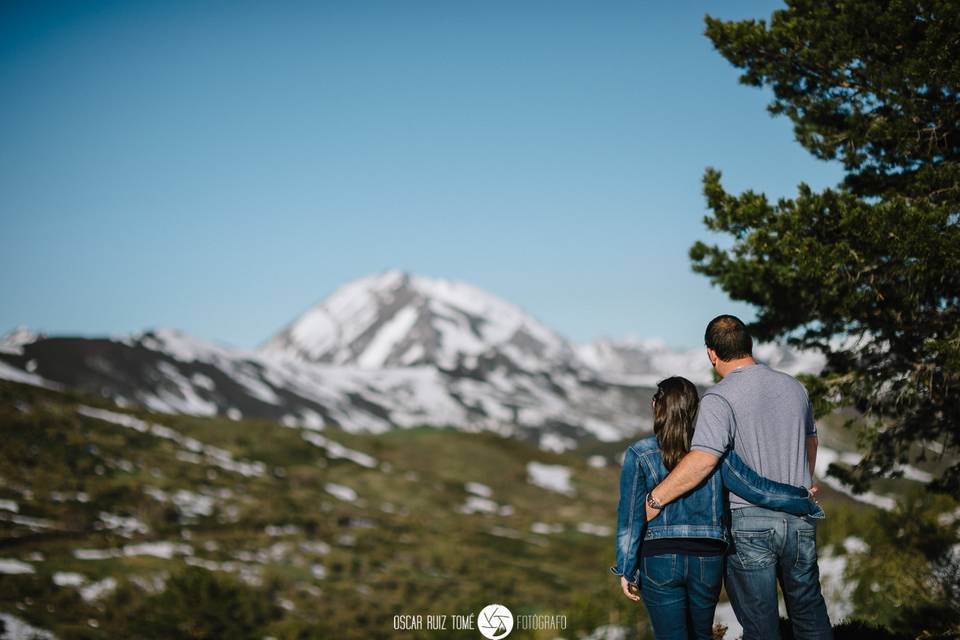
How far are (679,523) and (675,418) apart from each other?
0.75 meters

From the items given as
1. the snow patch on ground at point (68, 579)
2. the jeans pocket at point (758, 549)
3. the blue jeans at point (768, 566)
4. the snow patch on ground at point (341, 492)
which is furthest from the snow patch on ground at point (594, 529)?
the jeans pocket at point (758, 549)

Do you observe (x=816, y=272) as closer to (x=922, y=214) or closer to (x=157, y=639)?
(x=922, y=214)

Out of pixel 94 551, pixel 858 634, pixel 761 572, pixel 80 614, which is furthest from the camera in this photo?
pixel 94 551

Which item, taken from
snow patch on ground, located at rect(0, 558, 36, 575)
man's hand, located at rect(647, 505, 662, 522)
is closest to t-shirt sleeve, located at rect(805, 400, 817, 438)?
man's hand, located at rect(647, 505, 662, 522)

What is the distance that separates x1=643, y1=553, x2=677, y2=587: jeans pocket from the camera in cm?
521

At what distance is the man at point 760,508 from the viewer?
5.33 metres

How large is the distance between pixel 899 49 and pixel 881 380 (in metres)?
Answer: 5.89

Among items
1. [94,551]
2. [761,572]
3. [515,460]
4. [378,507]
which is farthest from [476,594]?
[515,460]

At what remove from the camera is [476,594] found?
5900 cm

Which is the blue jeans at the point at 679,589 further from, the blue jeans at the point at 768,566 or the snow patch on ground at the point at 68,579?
the snow patch on ground at the point at 68,579

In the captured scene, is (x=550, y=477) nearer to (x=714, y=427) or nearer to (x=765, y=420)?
(x=765, y=420)

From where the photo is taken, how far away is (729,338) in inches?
221

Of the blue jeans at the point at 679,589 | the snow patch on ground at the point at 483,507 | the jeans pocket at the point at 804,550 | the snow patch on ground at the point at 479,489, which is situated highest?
the snow patch on ground at the point at 479,489

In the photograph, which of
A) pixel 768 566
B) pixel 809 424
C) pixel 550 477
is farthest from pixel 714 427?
pixel 550 477
